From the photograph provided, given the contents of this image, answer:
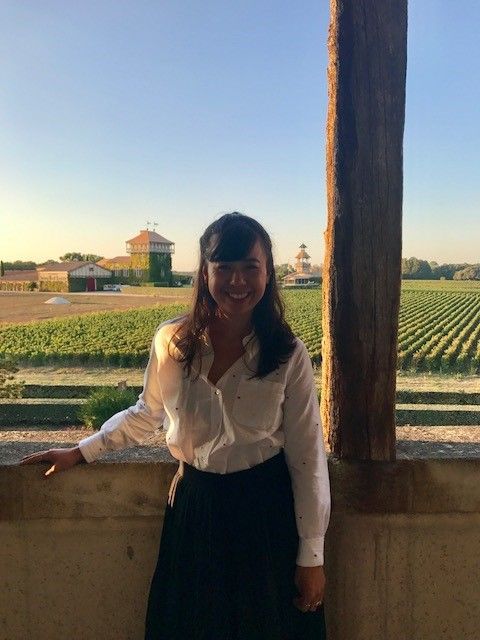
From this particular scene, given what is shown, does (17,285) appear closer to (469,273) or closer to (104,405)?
(104,405)

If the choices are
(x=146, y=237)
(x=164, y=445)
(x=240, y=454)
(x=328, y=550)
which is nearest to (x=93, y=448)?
(x=164, y=445)

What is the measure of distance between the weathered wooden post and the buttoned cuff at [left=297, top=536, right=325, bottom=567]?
0.43m

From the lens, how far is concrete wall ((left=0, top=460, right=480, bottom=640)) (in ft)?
5.41

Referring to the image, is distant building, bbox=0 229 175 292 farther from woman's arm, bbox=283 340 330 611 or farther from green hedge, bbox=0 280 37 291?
woman's arm, bbox=283 340 330 611

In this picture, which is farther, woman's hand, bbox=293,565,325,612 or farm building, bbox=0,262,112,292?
farm building, bbox=0,262,112,292

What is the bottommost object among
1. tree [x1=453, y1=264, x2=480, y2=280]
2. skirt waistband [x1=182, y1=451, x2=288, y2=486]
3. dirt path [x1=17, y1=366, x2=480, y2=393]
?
dirt path [x1=17, y1=366, x2=480, y2=393]

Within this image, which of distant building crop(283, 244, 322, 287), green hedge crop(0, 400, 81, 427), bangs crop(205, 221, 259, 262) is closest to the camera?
bangs crop(205, 221, 259, 262)

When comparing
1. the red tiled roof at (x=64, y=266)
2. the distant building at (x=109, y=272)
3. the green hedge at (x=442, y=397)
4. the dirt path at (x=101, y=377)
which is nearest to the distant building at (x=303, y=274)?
the distant building at (x=109, y=272)

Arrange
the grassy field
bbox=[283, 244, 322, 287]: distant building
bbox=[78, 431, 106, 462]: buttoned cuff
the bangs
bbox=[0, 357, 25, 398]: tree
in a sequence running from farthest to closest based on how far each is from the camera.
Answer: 1. bbox=[0, 357, 25, 398]: tree
2. the grassy field
3. bbox=[283, 244, 322, 287]: distant building
4. bbox=[78, 431, 106, 462]: buttoned cuff
5. the bangs

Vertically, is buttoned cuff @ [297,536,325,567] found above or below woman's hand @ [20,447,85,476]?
below

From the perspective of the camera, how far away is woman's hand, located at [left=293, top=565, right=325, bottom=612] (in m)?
1.26

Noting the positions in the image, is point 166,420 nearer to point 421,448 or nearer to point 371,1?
point 421,448

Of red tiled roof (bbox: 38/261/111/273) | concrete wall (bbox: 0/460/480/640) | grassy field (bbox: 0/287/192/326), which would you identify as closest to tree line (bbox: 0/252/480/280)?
red tiled roof (bbox: 38/261/111/273)

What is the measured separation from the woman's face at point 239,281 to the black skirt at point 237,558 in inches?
16.0
